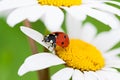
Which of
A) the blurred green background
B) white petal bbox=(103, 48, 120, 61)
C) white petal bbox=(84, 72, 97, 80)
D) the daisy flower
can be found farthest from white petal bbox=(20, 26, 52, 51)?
the blurred green background

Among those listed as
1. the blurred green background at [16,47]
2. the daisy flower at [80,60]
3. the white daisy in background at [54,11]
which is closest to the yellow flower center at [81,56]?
the daisy flower at [80,60]

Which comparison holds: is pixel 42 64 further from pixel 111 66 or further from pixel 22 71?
pixel 111 66

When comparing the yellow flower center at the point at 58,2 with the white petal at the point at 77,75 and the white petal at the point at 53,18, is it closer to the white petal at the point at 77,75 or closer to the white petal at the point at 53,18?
the white petal at the point at 53,18

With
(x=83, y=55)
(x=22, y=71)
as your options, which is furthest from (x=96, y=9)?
(x=22, y=71)

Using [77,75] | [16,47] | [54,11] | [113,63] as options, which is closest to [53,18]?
[54,11]

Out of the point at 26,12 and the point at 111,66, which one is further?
the point at 111,66
